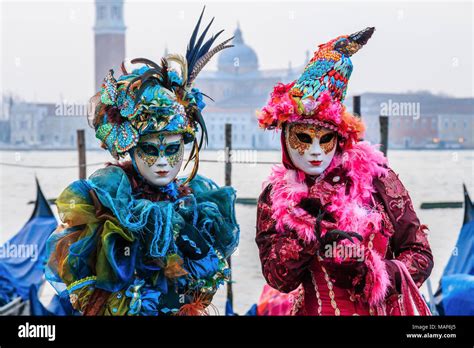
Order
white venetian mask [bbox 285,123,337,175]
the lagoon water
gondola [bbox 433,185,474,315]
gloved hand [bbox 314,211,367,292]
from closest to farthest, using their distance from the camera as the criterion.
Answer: gloved hand [bbox 314,211,367,292], white venetian mask [bbox 285,123,337,175], gondola [bbox 433,185,474,315], the lagoon water

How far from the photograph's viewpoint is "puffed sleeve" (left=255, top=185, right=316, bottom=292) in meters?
3.14

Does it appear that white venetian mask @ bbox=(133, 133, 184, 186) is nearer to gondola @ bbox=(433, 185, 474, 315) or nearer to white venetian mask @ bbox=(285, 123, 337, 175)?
white venetian mask @ bbox=(285, 123, 337, 175)

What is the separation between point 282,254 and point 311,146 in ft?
1.21

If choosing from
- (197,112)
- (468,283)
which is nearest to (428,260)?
(197,112)

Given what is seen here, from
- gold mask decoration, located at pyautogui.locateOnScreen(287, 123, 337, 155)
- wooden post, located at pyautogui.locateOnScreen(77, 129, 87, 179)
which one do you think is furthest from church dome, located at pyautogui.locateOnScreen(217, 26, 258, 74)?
gold mask decoration, located at pyautogui.locateOnScreen(287, 123, 337, 155)

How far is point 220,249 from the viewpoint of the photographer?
3.39 m

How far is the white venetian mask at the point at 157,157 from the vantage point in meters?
3.30

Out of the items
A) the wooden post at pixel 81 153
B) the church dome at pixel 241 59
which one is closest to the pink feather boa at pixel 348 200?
the wooden post at pixel 81 153

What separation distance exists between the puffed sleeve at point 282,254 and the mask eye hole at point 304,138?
255mm

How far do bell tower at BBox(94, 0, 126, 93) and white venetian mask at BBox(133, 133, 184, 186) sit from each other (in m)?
58.8

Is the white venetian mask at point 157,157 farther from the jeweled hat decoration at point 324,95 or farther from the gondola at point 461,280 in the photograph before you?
the gondola at point 461,280
